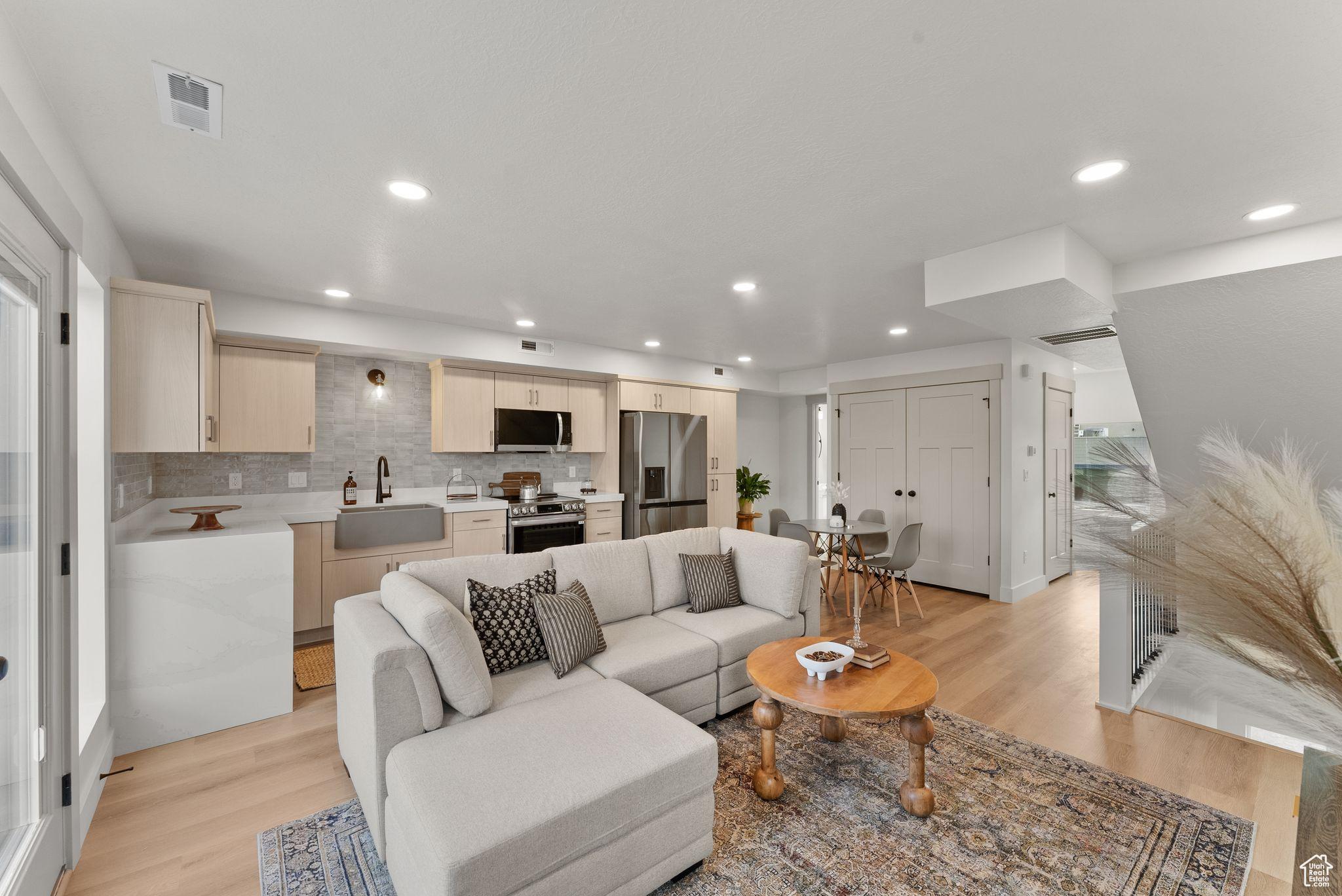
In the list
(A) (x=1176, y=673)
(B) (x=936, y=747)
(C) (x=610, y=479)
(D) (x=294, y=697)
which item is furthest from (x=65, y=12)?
(C) (x=610, y=479)

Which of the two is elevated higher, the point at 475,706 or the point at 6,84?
the point at 6,84

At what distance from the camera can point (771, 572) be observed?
131 inches

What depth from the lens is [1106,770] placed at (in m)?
2.48

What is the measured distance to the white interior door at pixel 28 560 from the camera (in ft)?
5.16

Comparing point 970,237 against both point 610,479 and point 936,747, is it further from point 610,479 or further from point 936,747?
point 610,479

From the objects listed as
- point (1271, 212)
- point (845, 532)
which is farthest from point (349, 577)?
point (1271, 212)

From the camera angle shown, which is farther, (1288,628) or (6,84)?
(6,84)

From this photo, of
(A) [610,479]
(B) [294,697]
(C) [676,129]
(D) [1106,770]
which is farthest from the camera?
(A) [610,479]

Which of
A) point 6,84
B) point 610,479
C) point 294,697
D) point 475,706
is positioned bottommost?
point 294,697

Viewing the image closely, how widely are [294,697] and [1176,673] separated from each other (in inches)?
155

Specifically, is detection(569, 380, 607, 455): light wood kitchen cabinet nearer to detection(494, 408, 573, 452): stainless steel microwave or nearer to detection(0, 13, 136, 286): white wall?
detection(494, 408, 573, 452): stainless steel microwave

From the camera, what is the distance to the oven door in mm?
4988

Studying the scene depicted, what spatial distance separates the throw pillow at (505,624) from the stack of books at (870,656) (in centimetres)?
138

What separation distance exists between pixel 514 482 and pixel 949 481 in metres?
4.21
